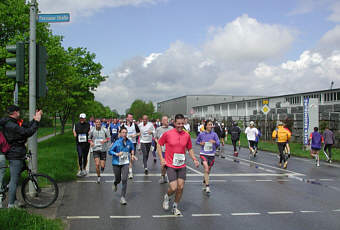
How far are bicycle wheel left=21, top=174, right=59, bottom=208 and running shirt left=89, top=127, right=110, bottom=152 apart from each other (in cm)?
320

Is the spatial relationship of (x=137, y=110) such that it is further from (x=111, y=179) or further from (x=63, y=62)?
(x=111, y=179)

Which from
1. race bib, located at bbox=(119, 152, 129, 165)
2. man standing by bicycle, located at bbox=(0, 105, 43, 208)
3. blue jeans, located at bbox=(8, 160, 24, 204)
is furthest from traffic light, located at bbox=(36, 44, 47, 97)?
race bib, located at bbox=(119, 152, 129, 165)

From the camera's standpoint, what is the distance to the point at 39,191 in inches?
274

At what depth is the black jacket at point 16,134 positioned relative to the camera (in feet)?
20.2

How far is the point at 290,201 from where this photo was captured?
7688 mm

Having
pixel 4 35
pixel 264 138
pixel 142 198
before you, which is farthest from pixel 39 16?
pixel 264 138

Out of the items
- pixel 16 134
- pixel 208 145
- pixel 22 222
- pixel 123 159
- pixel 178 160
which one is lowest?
pixel 22 222

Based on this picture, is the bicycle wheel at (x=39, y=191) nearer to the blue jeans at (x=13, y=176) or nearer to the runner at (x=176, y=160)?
the blue jeans at (x=13, y=176)

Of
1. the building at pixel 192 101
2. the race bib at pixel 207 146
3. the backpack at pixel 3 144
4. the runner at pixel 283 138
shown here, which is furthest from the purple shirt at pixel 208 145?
the building at pixel 192 101

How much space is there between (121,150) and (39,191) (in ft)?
6.12

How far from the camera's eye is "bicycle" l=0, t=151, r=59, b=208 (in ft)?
22.3

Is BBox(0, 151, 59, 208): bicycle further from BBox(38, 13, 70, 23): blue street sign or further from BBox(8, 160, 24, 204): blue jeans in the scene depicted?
BBox(38, 13, 70, 23): blue street sign

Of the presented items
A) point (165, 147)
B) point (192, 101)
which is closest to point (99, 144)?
point (165, 147)

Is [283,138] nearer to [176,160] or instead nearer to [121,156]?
[121,156]
